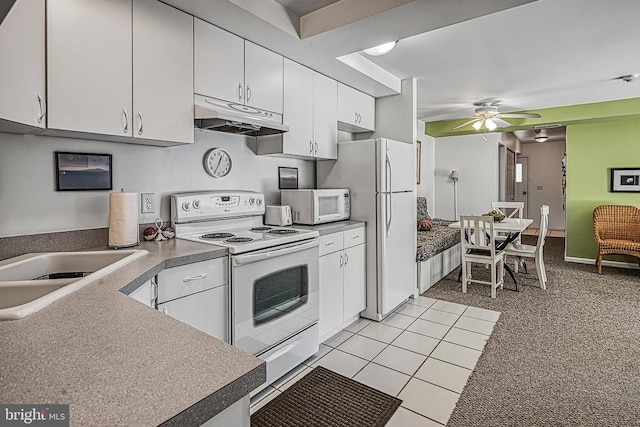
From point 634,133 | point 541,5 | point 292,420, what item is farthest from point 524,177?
point 292,420

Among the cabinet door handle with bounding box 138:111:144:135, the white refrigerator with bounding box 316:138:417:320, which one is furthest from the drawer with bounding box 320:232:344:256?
the cabinet door handle with bounding box 138:111:144:135

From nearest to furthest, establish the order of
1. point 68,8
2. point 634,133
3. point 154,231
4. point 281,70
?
point 68,8 → point 154,231 → point 281,70 → point 634,133

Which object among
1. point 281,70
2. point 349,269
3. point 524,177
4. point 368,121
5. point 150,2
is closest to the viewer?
point 150,2

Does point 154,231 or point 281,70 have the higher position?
point 281,70

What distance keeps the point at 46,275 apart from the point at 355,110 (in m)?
2.80

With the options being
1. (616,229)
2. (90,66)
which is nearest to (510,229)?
(616,229)

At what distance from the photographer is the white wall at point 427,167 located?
6.20 m

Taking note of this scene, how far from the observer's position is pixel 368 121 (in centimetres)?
373

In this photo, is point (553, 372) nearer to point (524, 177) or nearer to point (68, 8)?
point (68, 8)

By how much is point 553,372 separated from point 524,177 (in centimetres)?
851

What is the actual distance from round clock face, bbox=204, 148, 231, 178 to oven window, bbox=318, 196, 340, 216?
2.60 ft

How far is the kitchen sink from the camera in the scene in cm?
105

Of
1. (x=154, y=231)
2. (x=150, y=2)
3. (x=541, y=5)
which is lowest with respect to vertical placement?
(x=154, y=231)

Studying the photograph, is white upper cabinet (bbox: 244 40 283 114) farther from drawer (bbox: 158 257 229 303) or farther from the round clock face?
drawer (bbox: 158 257 229 303)
